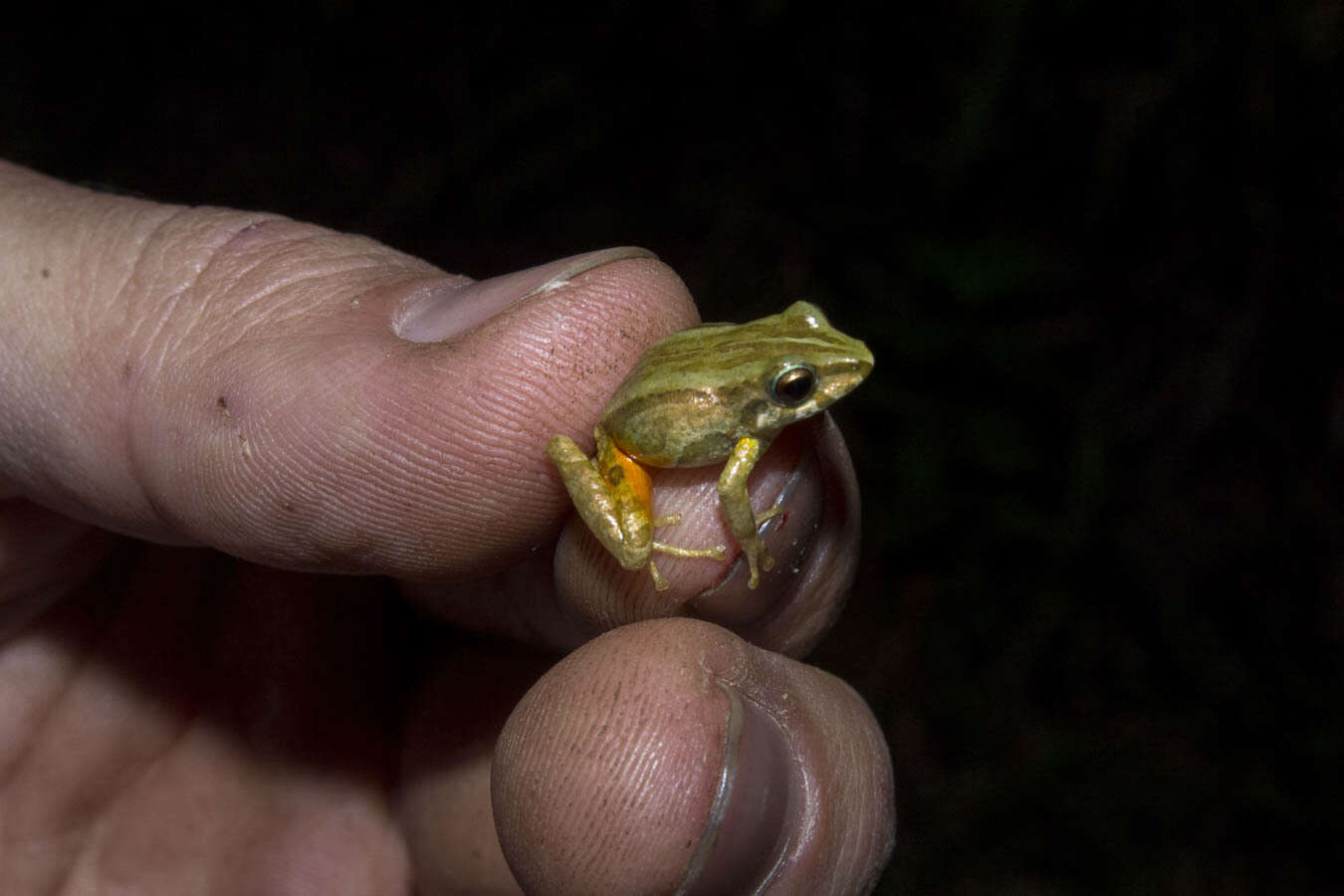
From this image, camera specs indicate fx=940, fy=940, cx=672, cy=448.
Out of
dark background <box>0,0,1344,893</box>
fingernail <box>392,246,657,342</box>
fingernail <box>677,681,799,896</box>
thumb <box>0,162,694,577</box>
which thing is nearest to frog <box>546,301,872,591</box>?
thumb <box>0,162,694,577</box>

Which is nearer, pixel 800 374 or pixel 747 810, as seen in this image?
pixel 747 810

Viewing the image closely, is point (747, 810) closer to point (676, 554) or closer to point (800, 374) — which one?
point (676, 554)

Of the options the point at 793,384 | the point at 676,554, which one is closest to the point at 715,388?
the point at 793,384

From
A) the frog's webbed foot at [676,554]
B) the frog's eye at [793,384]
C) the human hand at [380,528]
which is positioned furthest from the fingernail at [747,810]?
the frog's eye at [793,384]

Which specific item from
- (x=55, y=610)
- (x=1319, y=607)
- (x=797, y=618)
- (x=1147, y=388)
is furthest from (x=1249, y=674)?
(x=55, y=610)

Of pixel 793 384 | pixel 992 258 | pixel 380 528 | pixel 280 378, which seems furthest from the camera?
pixel 992 258

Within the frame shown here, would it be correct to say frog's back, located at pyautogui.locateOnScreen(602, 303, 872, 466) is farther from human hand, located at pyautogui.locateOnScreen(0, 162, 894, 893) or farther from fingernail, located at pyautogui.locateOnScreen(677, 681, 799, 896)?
fingernail, located at pyautogui.locateOnScreen(677, 681, 799, 896)
